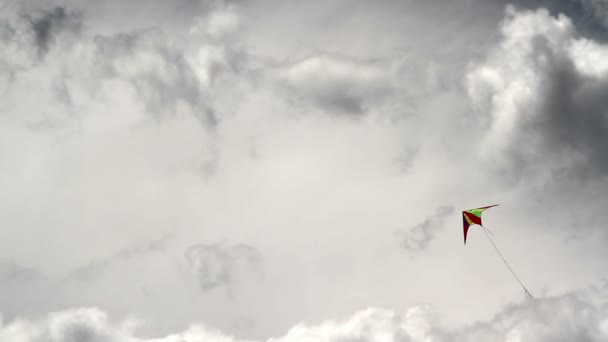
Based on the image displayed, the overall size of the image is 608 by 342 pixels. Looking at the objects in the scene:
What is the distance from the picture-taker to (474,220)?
86.0 m
